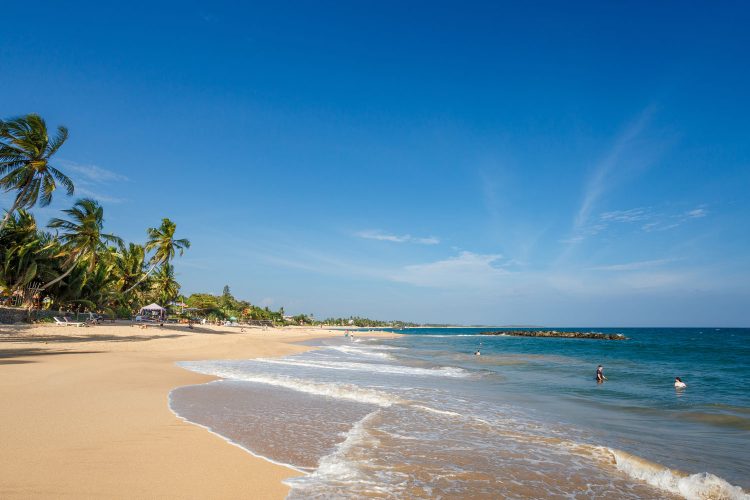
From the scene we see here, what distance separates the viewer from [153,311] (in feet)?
167

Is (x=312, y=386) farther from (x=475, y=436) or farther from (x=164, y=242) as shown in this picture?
(x=164, y=242)

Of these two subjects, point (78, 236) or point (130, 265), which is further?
point (130, 265)

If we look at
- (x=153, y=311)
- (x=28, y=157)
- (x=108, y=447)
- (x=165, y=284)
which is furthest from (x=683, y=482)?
(x=165, y=284)

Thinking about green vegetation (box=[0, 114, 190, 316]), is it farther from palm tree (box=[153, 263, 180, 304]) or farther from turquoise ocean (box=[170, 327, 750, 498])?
turquoise ocean (box=[170, 327, 750, 498])

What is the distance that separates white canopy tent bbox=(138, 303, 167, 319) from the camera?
47406 millimetres

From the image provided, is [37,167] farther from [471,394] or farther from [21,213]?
[471,394]

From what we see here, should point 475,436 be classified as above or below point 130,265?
below

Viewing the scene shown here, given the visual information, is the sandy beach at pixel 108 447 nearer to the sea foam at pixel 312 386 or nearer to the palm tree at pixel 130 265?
the sea foam at pixel 312 386

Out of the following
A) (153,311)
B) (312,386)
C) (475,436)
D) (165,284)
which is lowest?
(312,386)

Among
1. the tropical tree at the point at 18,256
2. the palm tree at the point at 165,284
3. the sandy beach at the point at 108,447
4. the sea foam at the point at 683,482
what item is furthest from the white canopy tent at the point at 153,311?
the sea foam at the point at 683,482

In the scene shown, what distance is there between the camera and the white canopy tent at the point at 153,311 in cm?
4741

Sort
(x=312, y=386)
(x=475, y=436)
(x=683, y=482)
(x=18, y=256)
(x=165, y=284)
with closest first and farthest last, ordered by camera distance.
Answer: (x=683, y=482), (x=475, y=436), (x=312, y=386), (x=18, y=256), (x=165, y=284)

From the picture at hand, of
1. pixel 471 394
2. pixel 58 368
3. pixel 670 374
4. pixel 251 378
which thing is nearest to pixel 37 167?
pixel 58 368

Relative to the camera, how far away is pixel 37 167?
25.5 metres
